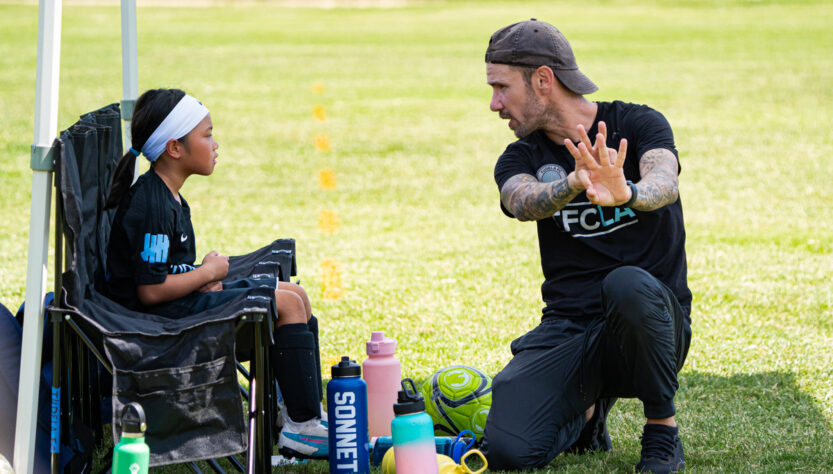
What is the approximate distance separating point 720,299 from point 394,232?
3.30 metres

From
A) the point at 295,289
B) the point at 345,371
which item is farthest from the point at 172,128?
the point at 345,371

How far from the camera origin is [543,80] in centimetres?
414

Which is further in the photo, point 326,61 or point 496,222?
point 326,61

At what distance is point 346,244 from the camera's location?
8961mm

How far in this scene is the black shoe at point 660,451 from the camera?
385cm

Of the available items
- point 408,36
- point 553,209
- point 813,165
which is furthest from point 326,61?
point 553,209

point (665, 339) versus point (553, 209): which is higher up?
point (553, 209)

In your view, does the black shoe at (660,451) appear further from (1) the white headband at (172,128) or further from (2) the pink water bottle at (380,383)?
(1) the white headband at (172,128)

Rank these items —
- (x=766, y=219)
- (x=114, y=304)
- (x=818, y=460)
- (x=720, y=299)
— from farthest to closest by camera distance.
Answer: (x=766, y=219), (x=720, y=299), (x=818, y=460), (x=114, y=304)

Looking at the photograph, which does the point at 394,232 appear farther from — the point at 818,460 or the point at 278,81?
the point at 278,81

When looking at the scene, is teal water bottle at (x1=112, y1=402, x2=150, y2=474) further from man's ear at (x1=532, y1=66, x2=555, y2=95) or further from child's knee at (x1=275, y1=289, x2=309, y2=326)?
man's ear at (x1=532, y1=66, x2=555, y2=95)

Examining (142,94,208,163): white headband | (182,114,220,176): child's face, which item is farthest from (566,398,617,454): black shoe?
(142,94,208,163): white headband

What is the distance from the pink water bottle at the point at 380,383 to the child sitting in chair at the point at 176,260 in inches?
13.3

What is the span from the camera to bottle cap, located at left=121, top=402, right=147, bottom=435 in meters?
3.01
